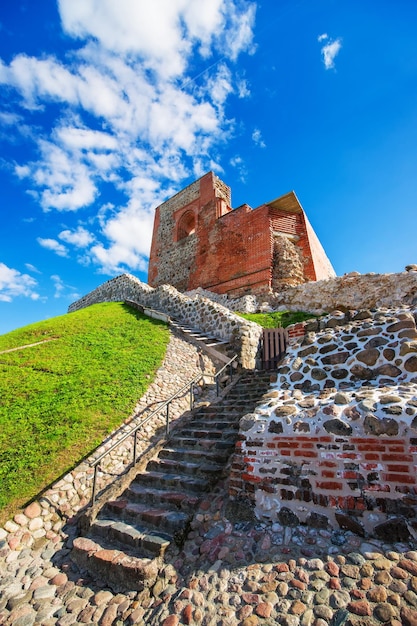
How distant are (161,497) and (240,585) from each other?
179 centimetres

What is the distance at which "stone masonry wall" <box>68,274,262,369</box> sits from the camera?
902 centimetres

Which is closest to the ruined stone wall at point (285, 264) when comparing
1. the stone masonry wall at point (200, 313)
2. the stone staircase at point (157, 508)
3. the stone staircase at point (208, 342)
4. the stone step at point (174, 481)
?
the stone masonry wall at point (200, 313)

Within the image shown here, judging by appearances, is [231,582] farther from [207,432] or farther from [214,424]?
[214,424]

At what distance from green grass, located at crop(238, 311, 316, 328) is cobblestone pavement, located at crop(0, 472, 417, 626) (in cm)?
828

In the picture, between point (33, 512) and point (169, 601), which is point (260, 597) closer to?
point (169, 601)

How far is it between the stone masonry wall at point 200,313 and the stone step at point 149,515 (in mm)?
5018

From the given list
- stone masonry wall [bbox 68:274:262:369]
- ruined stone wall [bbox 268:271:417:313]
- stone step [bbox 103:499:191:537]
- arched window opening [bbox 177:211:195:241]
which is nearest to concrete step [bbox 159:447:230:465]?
stone step [bbox 103:499:191:537]

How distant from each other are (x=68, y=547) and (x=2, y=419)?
116 inches

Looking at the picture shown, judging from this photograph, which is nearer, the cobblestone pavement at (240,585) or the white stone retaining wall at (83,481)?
the cobblestone pavement at (240,585)

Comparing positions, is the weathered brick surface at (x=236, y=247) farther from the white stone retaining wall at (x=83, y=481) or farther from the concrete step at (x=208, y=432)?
Result: the concrete step at (x=208, y=432)

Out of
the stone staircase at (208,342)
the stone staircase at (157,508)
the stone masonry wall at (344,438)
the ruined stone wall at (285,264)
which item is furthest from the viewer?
the ruined stone wall at (285,264)

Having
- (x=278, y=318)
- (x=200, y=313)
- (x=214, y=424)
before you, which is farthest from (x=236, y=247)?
(x=214, y=424)

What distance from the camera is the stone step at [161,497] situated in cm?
376

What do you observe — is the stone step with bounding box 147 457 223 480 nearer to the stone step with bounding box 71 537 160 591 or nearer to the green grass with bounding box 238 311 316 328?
the stone step with bounding box 71 537 160 591
